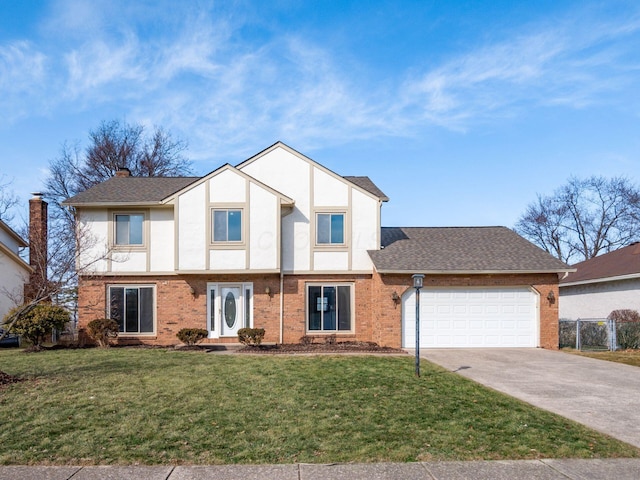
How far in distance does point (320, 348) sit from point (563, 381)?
7.21 meters


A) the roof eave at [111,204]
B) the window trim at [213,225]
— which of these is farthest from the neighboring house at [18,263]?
the window trim at [213,225]

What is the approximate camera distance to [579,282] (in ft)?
80.3

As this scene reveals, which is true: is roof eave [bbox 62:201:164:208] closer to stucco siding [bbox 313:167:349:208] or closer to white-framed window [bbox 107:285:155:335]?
white-framed window [bbox 107:285:155:335]

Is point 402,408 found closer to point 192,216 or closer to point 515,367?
point 515,367

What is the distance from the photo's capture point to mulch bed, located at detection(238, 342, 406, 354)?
1532 centimetres

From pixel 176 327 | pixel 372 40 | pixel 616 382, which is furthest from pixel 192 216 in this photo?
pixel 616 382

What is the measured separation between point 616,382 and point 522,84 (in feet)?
29.2

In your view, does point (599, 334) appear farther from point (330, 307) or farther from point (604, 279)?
point (330, 307)

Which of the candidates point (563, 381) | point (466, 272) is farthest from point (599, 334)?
point (563, 381)

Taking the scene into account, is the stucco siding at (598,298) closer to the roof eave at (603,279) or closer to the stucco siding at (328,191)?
the roof eave at (603,279)

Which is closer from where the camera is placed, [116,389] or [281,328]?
[116,389]

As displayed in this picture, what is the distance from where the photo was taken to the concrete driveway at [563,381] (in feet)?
25.8

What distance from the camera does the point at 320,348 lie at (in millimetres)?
15734

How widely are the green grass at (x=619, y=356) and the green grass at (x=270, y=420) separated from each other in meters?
6.61
